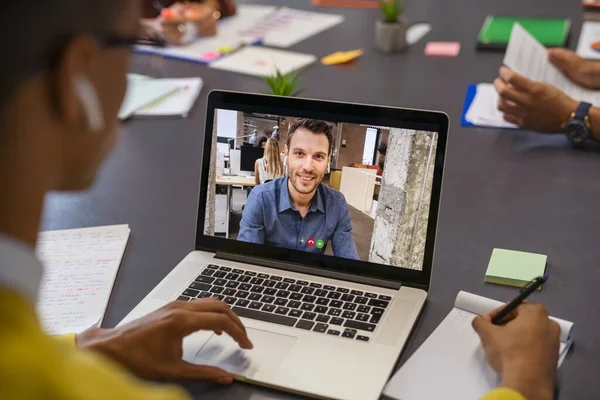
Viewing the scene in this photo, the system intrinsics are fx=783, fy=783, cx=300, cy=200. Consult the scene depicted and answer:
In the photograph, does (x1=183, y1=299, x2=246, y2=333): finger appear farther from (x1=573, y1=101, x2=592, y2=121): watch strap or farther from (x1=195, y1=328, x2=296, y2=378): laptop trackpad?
(x1=573, y1=101, x2=592, y2=121): watch strap

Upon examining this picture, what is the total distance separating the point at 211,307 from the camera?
3.32 feet

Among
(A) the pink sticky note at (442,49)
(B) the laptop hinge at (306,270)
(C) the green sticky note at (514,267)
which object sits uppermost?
(A) the pink sticky note at (442,49)

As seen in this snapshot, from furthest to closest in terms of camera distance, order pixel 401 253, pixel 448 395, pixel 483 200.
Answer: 1. pixel 483 200
2. pixel 401 253
3. pixel 448 395

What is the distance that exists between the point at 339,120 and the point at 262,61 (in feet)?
3.27

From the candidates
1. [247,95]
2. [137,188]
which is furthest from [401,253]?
[137,188]

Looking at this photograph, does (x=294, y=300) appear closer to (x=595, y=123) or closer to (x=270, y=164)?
(x=270, y=164)

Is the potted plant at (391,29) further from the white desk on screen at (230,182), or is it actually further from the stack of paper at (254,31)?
the white desk on screen at (230,182)

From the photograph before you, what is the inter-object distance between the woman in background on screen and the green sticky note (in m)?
0.36

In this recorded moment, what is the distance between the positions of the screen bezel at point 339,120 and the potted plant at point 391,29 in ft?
3.49

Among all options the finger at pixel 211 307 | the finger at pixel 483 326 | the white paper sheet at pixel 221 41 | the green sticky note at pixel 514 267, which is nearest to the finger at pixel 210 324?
the finger at pixel 211 307

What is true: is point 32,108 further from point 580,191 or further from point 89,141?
point 580,191

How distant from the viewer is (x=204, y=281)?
1186mm

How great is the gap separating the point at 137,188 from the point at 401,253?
63 cm

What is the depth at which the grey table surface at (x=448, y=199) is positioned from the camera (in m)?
1.15
